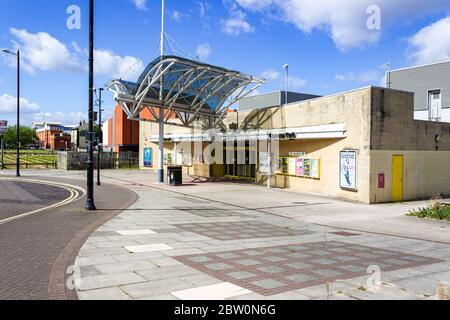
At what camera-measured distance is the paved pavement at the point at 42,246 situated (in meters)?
6.10

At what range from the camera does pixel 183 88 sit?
27.0 meters

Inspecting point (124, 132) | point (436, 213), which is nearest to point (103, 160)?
point (124, 132)

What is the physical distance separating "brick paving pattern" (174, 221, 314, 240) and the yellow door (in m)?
10.0

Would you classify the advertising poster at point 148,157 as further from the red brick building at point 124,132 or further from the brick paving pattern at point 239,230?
the brick paving pattern at point 239,230

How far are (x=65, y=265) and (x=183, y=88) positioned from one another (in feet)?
67.7

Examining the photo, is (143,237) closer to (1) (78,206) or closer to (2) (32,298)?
(2) (32,298)

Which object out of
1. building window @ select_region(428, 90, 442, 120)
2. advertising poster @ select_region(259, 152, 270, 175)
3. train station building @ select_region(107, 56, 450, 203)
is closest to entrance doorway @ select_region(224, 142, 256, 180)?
train station building @ select_region(107, 56, 450, 203)

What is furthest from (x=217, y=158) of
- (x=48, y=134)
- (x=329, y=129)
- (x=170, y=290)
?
(x=48, y=134)

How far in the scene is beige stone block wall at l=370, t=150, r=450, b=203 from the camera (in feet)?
64.6

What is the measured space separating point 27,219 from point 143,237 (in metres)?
A: 4.52

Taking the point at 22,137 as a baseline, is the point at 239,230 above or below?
below

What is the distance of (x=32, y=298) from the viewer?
5.66 m

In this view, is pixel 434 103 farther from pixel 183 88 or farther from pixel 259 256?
pixel 259 256

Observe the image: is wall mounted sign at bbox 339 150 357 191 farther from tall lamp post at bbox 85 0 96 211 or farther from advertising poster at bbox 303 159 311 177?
tall lamp post at bbox 85 0 96 211
